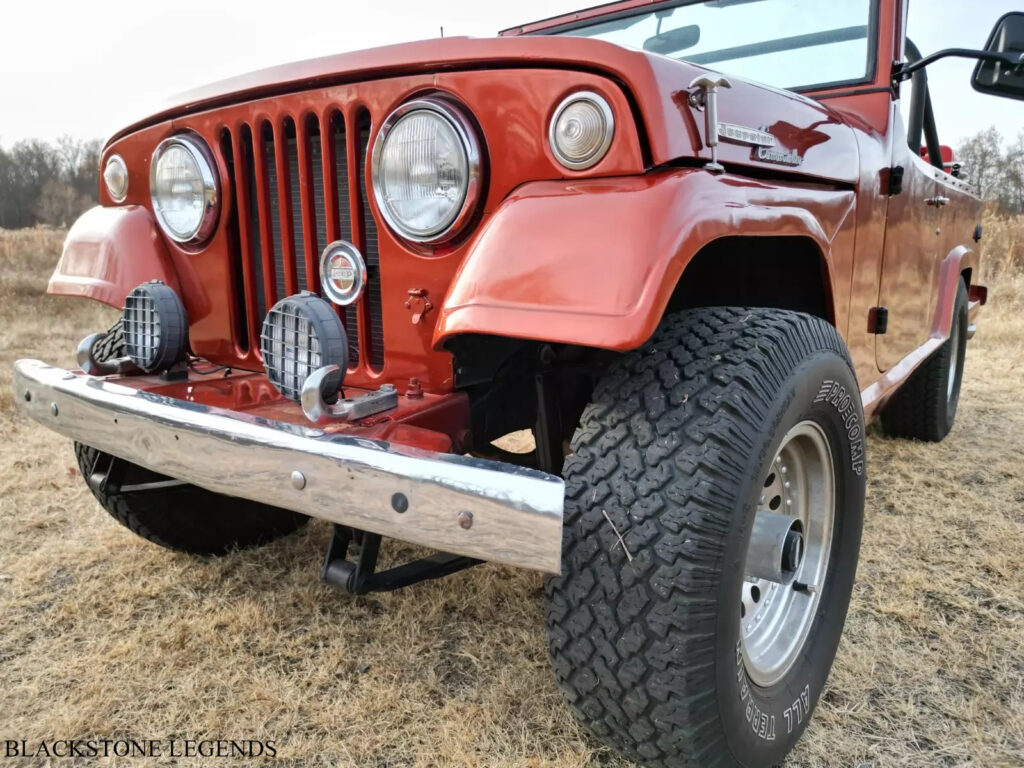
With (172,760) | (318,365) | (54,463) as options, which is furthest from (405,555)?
(54,463)

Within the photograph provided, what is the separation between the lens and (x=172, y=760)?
1.73 m

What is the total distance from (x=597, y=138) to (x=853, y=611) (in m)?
1.73

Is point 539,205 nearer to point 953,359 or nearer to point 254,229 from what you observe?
point 254,229

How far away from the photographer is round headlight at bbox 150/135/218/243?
1960mm

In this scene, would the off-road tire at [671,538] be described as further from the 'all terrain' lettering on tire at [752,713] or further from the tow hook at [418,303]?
the tow hook at [418,303]

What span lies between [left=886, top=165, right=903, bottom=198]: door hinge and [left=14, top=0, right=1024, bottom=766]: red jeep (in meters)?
0.12

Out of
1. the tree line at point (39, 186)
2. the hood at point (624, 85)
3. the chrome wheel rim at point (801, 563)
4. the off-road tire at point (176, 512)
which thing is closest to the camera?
the hood at point (624, 85)

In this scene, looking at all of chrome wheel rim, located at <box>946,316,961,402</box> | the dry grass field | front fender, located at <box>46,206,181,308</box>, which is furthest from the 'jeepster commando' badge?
chrome wheel rim, located at <box>946,316,961,402</box>

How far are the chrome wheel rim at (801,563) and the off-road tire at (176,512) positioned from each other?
5.26 feet

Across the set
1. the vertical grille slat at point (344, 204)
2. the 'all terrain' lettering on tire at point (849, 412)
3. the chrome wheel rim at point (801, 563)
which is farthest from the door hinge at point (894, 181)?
the vertical grille slat at point (344, 204)

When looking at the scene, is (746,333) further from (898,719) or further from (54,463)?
(54,463)

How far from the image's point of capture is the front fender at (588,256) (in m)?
1.23

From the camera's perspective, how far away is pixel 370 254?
1755mm

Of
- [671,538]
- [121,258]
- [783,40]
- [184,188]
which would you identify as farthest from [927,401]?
[121,258]
